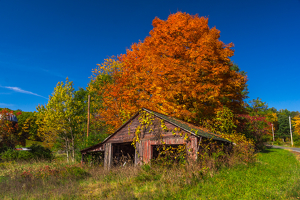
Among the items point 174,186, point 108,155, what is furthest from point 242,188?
point 108,155

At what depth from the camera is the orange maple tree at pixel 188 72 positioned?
1659 cm

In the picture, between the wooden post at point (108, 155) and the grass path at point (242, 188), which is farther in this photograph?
the wooden post at point (108, 155)

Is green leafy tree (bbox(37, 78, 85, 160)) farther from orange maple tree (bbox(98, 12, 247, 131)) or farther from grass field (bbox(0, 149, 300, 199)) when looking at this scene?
grass field (bbox(0, 149, 300, 199))

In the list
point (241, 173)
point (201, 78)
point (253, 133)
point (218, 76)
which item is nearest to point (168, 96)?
point (201, 78)

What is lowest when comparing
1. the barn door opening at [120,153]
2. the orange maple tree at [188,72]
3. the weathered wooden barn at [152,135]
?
the barn door opening at [120,153]

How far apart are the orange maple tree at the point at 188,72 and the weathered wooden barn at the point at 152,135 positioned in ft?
10.1

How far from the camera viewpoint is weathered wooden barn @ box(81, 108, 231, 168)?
11880 millimetres

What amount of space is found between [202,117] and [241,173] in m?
8.14

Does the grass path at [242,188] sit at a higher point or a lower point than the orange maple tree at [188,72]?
lower

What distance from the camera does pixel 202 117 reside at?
1820 cm

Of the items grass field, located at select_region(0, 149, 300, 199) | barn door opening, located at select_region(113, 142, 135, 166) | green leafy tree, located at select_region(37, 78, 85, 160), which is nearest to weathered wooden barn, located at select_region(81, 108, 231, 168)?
barn door opening, located at select_region(113, 142, 135, 166)

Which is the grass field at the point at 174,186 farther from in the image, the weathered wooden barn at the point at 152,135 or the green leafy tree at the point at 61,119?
the green leafy tree at the point at 61,119

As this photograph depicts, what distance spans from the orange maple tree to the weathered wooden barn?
3066 millimetres

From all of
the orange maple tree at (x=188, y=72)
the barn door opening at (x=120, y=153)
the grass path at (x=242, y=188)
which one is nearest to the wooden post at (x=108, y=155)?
the barn door opening at (x=120, y=153)
